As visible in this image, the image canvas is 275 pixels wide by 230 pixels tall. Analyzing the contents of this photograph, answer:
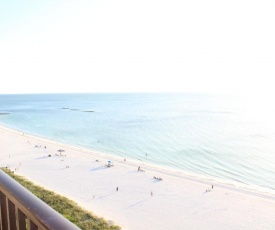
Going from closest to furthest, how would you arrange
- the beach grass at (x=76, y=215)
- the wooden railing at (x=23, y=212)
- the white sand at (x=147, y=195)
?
the wooden railing at (x=23, y=212)
the beach grass at (x=76, y=215)
the white sand at (x=147, y=195)

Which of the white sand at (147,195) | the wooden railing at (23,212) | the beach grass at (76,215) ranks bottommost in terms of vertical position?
the white sand at (147,195)

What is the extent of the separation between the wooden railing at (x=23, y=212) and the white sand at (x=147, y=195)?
14.6 meters

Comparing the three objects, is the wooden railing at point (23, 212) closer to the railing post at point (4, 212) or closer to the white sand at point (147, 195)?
the railing post at point (4, 212)

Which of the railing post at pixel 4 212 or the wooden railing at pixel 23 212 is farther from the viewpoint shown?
the railing post at pixel 4 212

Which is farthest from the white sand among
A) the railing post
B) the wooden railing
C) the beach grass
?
the wooden railing

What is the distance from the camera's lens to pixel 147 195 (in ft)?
65.6

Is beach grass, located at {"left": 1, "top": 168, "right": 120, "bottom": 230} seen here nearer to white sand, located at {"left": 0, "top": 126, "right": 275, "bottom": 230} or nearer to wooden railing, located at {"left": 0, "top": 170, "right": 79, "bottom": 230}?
white sand, located at {"left": 0, "top": 126, "right": 275, "bottom": 230}

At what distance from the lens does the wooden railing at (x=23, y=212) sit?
3.50 ft

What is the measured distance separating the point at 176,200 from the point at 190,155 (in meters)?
16.9

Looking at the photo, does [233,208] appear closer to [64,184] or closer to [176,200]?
[176,200]

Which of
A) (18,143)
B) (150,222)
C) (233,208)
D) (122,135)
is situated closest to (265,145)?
(122,135)

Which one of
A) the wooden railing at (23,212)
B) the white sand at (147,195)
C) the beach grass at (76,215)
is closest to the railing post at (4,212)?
the wooden railing at (23,212)

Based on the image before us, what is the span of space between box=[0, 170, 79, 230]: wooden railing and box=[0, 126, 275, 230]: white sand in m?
14.6

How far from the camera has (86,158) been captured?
3112 cm
